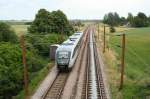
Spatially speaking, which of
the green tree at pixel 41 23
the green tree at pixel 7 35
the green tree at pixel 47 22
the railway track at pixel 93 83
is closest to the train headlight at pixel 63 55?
the railway track at pixel 93 83

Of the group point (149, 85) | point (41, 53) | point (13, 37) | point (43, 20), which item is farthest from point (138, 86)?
point (43, 20)

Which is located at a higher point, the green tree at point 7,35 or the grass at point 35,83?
the green tree at point 7,35

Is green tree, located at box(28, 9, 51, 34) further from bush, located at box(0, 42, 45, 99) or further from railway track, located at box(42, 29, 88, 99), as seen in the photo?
railway track, located at box(42, 29, 88, 99)

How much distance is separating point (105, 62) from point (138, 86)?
1971cm

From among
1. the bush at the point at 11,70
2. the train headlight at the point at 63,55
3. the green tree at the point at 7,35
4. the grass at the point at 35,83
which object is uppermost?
the green tree at the point at 7,35

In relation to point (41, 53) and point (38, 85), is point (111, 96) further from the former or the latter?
point (41, 53)

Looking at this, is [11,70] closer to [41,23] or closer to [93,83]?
[93,83]

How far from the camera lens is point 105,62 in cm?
5434

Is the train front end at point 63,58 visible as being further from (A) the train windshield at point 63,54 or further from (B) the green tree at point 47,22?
(B) the green tree at point 47,22

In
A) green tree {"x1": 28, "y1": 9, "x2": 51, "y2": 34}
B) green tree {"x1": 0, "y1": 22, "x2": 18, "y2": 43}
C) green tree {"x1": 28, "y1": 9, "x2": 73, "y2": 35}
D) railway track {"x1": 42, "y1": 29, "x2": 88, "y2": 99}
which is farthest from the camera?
green tree {"x1": 28, "y1": 9, "x2": 73, "y2": 35}

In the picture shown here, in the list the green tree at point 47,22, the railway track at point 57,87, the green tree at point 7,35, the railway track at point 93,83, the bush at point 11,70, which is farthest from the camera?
the green tree at point 47,22

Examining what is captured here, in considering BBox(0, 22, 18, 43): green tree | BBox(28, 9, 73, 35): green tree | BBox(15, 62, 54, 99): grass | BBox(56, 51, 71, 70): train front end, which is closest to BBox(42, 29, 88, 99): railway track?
BBox(56, 51, 71, 70): train front end

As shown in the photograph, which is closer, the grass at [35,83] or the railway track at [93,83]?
the railway track at [93,83]

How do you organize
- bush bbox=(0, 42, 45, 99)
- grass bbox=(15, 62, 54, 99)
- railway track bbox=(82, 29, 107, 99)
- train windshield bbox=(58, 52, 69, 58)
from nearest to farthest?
railway track bbox=(82, 29, 107, 99) → grass bbox=(15, 62, 54, 99) → bush bbox=(0, 42, 45, 99) → train windshield bbox=(58, 52, 69, 58)
